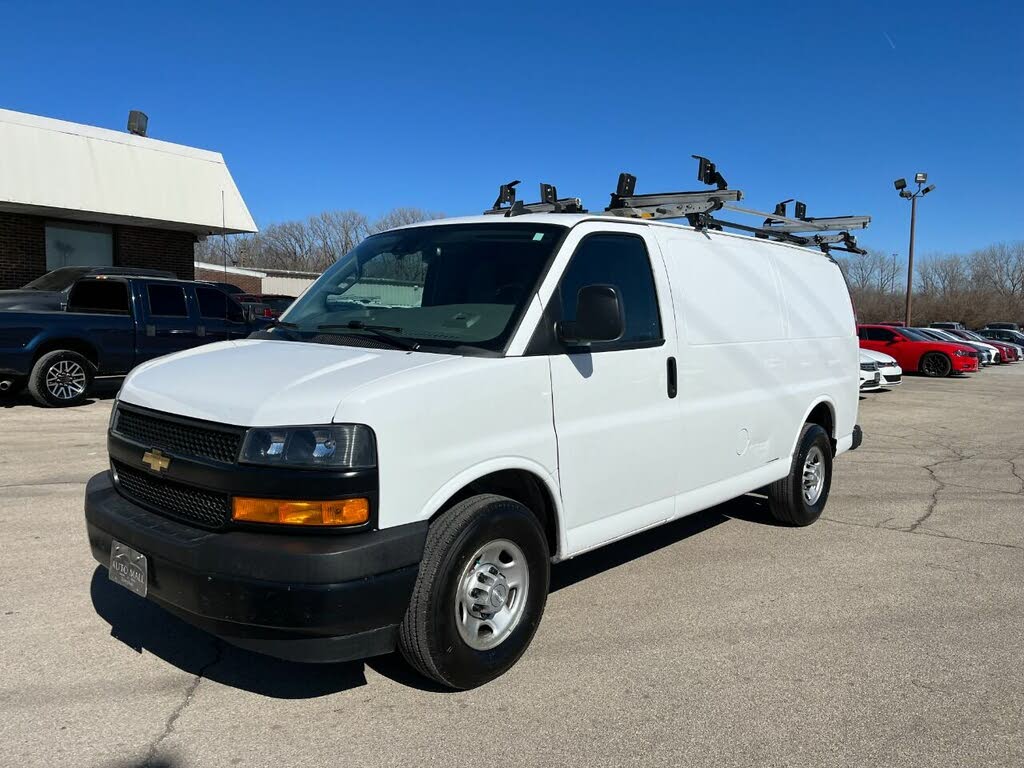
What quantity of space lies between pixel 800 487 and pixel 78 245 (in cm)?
1733

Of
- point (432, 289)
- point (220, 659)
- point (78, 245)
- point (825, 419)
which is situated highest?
point (78, 245)

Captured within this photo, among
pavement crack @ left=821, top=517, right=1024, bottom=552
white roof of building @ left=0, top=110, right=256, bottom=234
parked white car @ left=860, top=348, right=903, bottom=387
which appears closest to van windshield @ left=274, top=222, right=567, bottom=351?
pavement crack @ left=821, top=517, right=1024, bottom=552

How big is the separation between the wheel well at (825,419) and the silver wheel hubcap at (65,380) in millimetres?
9843

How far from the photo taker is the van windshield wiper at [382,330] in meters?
3.69

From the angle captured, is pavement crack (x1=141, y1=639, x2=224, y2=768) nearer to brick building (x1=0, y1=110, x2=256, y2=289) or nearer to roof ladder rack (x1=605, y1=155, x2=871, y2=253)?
roof ladder rack (x1=605, y1=155, x2=871, y2=253)

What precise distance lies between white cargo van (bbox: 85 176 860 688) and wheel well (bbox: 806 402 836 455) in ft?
4.62

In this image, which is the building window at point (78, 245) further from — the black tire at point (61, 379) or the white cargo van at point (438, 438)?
the white cargo van at point (438, 438)

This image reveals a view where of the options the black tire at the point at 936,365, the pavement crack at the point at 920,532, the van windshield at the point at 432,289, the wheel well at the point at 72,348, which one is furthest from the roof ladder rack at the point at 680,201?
the black tire at the point at 936,365

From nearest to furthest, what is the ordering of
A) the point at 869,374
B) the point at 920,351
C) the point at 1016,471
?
the point at 1016,471
the point at 869,374
the point at 920,351

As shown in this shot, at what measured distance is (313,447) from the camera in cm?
300

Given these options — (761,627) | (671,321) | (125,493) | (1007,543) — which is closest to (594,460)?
(671,321)

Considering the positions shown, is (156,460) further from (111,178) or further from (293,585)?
(111,178)

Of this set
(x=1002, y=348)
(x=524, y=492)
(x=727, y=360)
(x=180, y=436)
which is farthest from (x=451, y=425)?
(x=1002, y=348)

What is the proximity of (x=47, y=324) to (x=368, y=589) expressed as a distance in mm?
10017
